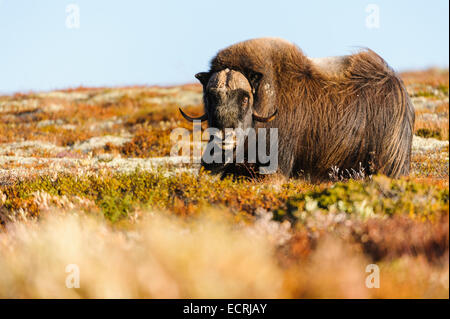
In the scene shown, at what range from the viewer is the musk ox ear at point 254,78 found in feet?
18.2

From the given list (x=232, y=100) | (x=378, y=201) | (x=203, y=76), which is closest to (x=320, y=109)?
(x=232, y=100)

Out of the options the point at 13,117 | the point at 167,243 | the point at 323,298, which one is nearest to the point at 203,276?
the point at 167,243

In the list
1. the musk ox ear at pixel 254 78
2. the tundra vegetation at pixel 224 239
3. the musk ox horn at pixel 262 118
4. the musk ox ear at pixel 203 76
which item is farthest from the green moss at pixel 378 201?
the musk ox ear at pixel 203 76

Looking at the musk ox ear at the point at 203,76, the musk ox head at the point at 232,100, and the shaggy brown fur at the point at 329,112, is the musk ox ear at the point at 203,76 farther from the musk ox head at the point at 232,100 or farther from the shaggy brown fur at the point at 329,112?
the musk ox head at the point at 232,100

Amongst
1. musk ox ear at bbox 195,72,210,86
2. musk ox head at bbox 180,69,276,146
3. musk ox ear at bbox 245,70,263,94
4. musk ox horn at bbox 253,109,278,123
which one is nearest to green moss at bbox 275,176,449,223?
musk ox head at bbox 180,69,276,146

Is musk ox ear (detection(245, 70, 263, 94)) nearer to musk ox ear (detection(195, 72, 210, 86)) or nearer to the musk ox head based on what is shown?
the musk ox head

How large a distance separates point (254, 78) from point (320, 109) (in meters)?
1.06

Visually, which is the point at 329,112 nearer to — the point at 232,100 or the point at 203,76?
the point at 232,100

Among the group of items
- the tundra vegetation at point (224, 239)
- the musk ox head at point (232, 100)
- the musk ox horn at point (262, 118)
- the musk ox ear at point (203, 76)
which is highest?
the musk ox ear at point (203, 76)

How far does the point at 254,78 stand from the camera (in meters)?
5.55

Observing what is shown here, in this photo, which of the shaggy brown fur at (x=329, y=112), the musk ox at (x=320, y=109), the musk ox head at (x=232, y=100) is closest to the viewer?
the musk ox head at (x=232, y=100)

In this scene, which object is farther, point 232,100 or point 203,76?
point 203,76

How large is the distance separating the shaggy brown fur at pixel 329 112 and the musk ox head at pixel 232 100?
9.0 inches
